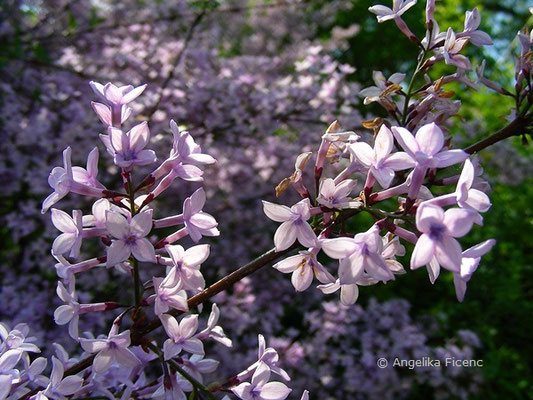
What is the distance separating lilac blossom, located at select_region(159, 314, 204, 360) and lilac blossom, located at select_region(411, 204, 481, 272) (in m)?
0.45

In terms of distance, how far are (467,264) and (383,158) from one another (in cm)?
23

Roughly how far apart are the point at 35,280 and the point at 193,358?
2.21m

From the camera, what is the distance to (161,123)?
11.5 feet

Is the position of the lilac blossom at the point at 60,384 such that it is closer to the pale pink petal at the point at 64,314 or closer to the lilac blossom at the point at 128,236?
the pale pink petal at the point at 64,314

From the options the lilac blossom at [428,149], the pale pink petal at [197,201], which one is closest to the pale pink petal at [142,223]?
the pale pink petal at [197,201]

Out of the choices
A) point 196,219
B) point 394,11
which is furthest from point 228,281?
point 394,11

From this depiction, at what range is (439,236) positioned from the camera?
805mm

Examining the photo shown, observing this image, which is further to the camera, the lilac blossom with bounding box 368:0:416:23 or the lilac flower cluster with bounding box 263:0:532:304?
the lilac blossom with bounding box 368:0:416:23

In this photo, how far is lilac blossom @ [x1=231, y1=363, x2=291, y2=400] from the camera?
42.2 inches

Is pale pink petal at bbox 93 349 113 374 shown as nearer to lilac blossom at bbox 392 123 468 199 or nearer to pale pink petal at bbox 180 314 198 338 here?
pale pink petal at bbox 180 314 198 338

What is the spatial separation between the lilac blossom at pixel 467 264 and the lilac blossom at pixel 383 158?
0.17 metres

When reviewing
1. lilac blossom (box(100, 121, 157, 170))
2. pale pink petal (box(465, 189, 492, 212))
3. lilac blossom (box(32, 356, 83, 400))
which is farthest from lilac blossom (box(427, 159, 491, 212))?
lilac blossom (box(32, 356, 83, 400))

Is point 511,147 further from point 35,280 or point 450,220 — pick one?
point 450,220

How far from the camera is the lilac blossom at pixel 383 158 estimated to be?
0.89 m
